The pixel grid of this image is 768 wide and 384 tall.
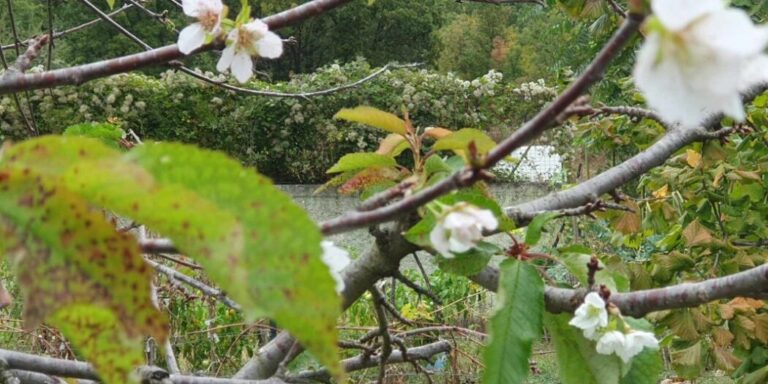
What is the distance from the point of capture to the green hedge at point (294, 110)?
313 inches

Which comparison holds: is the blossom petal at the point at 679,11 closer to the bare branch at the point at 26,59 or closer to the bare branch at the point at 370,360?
the bare branch at the point at 26,59

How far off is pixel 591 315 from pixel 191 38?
46 cm

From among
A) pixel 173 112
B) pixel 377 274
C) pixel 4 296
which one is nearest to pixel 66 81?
pixel 4 296

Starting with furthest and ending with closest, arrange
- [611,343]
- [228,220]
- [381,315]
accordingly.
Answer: [381,315], [611,343], [228,220]

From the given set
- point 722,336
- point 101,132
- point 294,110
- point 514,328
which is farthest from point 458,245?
point 294,110

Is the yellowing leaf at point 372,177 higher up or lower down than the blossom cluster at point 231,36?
lower down

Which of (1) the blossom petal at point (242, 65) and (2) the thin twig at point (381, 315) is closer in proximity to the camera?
(1) the blossom petal at point (242, 65)

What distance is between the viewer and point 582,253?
0.88 metres

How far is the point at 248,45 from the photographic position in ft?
2.33

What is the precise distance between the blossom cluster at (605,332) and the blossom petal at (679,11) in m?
0.45

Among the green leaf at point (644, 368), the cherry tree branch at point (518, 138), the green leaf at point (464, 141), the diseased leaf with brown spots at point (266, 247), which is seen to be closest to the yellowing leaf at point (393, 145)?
the green leaf at point (464, 141)

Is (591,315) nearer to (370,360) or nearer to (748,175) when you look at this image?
(370,360)

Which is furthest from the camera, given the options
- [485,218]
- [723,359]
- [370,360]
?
[723,359]

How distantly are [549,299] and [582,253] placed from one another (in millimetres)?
86
